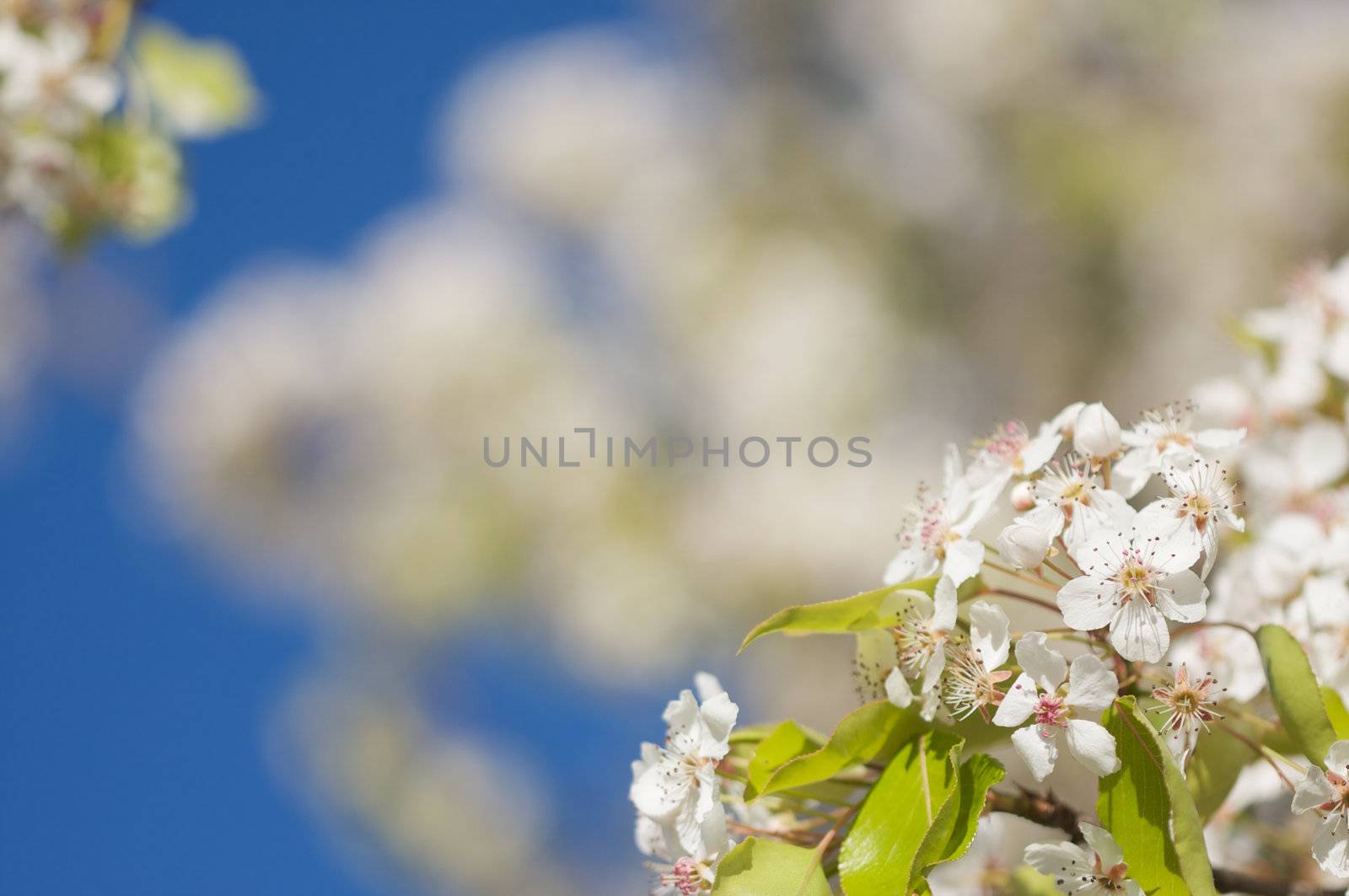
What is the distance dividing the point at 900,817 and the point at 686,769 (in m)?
0.13

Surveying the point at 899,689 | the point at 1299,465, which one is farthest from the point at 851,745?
the point at 1299,465

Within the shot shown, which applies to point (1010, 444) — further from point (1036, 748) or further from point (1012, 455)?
point (1036, 748)

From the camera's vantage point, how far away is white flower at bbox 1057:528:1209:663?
2.14 feet

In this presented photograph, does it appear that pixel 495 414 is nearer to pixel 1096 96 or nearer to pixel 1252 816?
pixel 1096 96

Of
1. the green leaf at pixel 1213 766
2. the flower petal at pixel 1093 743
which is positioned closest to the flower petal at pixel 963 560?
the flower petal at pixel 1093 743

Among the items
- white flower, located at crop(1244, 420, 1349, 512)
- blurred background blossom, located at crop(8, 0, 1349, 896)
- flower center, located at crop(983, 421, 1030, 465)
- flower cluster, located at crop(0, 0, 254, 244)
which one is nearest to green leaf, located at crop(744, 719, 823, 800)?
flower center, located at crop(983, 421, 1030, 465)

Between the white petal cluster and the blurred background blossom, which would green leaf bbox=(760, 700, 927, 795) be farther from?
the blurred background blossom

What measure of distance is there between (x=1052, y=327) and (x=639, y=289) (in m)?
2.17

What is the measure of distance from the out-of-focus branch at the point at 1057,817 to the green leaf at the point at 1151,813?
0.25 ft

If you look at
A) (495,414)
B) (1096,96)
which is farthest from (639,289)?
(1096,96)

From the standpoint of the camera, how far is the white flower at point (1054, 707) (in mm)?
636

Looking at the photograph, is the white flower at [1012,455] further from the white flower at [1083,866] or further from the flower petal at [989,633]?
the white flower at [1083,866]

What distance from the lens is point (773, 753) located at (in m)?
0.73

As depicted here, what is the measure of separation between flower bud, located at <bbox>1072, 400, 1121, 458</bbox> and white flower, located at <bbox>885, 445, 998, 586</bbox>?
2.5 inches
